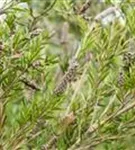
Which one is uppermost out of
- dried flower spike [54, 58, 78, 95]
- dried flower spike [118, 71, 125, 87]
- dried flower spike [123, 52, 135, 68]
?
dried flower spike [54, 58, 78, 95]

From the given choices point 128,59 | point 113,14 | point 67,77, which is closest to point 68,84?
point 67,77

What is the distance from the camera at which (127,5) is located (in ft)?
3.68

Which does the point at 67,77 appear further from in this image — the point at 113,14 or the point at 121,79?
the point at 113,14

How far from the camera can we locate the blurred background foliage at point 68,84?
98 centimetres

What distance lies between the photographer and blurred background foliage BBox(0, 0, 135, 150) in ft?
3.22

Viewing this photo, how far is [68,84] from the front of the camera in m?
1.08

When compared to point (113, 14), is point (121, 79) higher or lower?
lower

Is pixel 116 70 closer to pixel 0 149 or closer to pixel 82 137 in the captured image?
pixel 82 137

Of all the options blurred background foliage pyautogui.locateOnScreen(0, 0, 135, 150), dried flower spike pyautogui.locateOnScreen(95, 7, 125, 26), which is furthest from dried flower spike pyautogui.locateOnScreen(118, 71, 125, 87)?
dried flower spike pyautogui.locateOnScreen(95, 7, 125, 26)

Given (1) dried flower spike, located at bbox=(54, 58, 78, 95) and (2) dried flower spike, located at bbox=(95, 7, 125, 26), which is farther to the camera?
(2) dried flower spike, located at bbox=(95, 7, 125, 26)

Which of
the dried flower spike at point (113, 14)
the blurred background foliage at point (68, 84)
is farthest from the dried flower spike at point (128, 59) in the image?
the dried flower spike at point (113, 14)

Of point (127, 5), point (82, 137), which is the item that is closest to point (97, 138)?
point (82, 137)

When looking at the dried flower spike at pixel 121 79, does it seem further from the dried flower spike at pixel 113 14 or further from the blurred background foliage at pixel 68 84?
the dried flower spike at pixel 113 14

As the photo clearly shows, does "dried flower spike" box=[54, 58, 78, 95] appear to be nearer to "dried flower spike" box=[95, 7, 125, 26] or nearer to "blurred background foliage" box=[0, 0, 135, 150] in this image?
"blurred background foliage" box=[0, 0, 135, 150]
